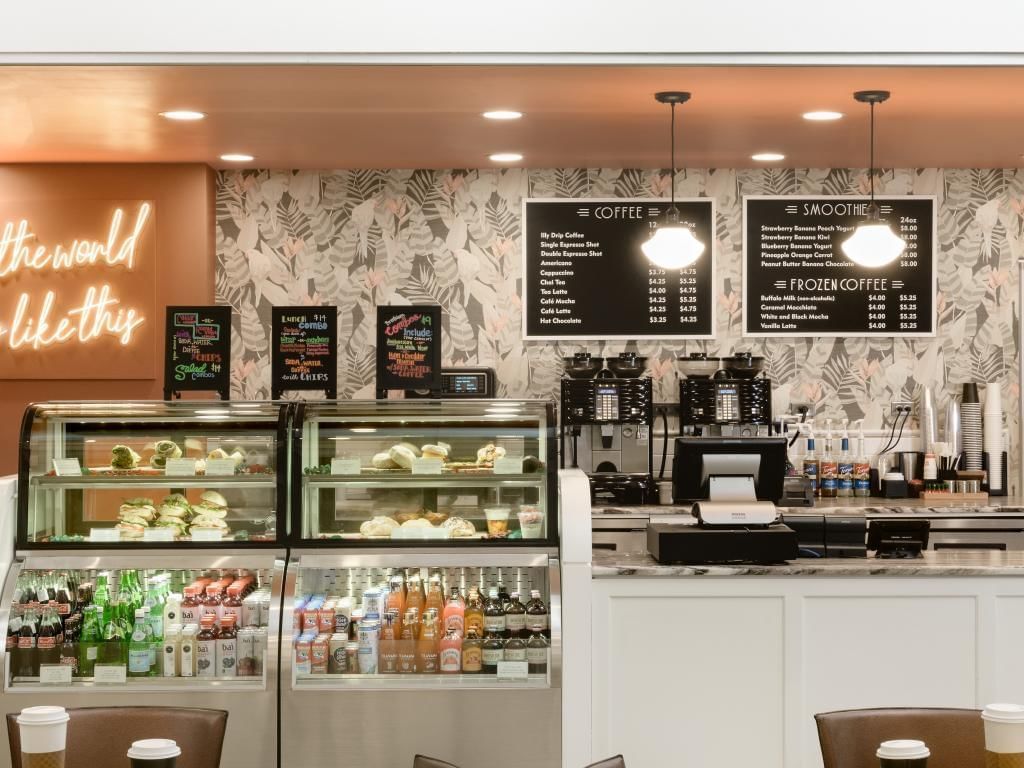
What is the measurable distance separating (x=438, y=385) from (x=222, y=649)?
1.27 metres

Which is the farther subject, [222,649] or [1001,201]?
[1001,201]

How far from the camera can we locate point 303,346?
4520 millimetres

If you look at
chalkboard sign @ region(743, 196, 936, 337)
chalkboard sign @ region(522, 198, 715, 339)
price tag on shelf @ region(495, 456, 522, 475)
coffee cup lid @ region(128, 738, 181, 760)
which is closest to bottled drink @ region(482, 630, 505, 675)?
price tag on shelf @ region(495, 456, 522, 475)

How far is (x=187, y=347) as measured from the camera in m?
4.53

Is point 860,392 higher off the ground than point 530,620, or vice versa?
point 860,392

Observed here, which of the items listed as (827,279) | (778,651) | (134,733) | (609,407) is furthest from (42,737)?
(827,279)

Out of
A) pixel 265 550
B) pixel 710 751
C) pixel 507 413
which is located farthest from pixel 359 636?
pixel 710 751

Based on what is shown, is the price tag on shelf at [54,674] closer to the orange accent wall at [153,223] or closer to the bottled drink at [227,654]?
the bottled drink at [227,654]

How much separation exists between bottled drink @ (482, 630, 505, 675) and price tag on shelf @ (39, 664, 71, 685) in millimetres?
1337

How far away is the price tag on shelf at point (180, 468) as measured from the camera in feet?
12.5

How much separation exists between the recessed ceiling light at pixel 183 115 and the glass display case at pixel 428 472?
75.9 inches

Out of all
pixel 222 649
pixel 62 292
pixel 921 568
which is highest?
pixel 62 292
